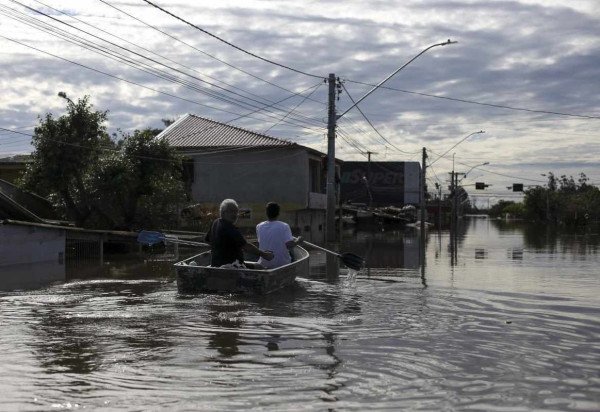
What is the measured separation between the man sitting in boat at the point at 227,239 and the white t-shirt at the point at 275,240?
90 centimetres

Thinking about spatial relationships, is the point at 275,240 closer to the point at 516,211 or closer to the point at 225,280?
the point at 225,280

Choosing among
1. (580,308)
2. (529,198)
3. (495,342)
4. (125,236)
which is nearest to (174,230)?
(125,236)

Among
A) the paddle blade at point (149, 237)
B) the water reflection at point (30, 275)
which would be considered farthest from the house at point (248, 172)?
the paddle blade at point (149, 237)

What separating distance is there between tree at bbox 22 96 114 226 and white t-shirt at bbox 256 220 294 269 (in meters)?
13.9

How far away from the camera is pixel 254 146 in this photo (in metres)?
40.0

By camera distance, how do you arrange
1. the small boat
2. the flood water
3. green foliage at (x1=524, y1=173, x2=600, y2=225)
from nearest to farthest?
1. the flood water
2. the small boat
3. green foliage at (x1=524, y1=173, x2=600, y2=225)

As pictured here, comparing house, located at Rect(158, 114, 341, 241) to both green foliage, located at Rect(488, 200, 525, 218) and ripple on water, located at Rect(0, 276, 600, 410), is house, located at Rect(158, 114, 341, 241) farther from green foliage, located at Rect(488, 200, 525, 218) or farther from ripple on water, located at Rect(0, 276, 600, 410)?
green foliage, located at Rect(488, 200, 525, 218)

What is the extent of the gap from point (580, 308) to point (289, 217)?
31.0m

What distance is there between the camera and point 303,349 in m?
8.33

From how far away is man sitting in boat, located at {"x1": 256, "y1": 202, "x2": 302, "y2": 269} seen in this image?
14602 mm

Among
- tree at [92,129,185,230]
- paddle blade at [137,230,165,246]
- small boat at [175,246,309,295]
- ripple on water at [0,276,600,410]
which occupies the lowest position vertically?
ripple on water at [0,276,600,410]

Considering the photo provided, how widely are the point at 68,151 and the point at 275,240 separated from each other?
14234 mm

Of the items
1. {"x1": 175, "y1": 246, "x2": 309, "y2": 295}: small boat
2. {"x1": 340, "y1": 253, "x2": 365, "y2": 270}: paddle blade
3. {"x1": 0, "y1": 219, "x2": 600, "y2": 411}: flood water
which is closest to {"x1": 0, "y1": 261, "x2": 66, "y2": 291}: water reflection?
{"x1": 0, "y1": 219, "x2": 600, "y2": 411}: flood water

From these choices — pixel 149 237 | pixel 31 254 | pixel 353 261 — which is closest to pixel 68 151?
pixel 31 254
